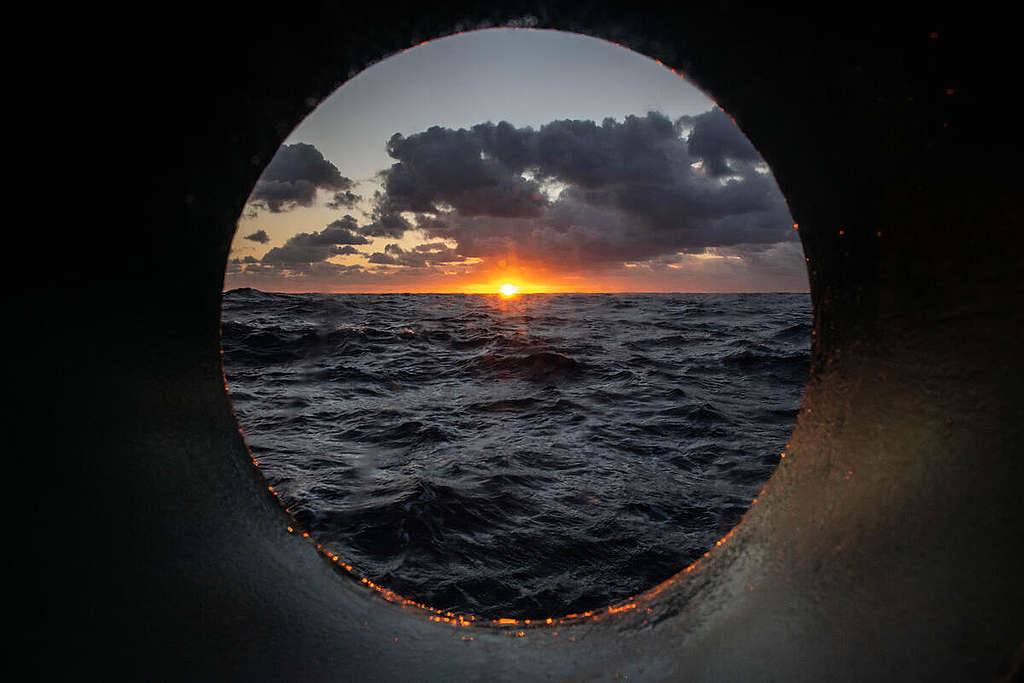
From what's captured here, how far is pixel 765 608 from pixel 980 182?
1.38 meters

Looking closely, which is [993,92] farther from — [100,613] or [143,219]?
[100,613]

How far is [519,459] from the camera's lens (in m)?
5.57

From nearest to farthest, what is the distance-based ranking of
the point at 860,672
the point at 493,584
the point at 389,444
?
1. the point at 860,672
2. the point at 493,584
3. the point at 389,444

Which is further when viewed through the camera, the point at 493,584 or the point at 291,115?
the point at 493,584

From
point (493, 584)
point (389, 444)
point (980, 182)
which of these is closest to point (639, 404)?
point (389, 444)

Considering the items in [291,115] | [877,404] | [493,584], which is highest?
[291,115]

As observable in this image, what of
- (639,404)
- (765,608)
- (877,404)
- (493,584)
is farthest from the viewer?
(639,404)

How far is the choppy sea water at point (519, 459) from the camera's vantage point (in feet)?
11.6

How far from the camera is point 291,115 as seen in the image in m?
1.76

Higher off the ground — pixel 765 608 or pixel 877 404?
pixel 877 404

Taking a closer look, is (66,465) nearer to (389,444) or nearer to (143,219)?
(143,219)

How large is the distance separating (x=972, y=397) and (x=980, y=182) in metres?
0.54

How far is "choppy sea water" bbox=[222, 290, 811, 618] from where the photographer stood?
11.6ft

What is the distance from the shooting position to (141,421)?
1.60 m
